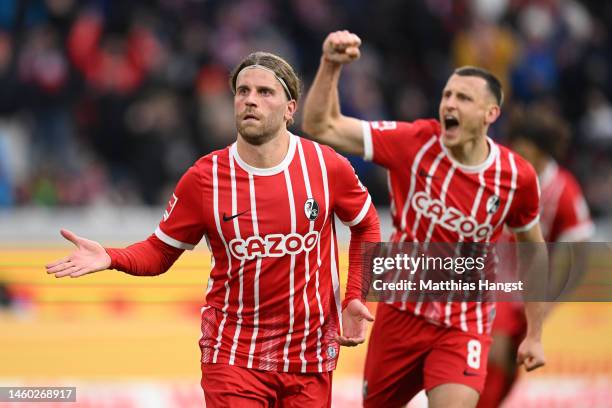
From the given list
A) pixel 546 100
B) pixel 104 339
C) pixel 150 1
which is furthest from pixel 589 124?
pixel 104 339

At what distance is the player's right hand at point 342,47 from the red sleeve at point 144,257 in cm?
151

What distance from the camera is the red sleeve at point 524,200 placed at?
659 centimetres

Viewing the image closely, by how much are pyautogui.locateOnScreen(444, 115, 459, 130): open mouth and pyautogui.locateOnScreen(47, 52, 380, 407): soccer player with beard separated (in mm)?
1060

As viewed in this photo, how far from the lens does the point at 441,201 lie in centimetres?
659

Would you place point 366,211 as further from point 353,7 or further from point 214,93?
point 353,7

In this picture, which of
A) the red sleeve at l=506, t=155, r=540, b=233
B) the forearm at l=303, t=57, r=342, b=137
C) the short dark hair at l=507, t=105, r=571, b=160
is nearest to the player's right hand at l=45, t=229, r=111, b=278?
the forearm at l=303, t=57, r=342, b=137

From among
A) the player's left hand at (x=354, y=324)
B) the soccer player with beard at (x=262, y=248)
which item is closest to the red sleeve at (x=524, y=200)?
the soccer player with beard at (x=262, y=248)

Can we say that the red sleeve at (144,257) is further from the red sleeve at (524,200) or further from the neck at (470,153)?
the red sleeve at (524,200)

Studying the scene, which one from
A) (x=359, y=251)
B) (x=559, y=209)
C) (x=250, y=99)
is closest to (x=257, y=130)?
(x=250, y=99)

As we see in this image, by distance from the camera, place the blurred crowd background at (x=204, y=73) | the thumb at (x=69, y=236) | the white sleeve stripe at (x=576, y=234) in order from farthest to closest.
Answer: the blurred crowd background at (x=204, y=73), the white sleeve stripe at (x=576, y=234), the thumb at (x=69, y=236)

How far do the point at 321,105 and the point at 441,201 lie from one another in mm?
875

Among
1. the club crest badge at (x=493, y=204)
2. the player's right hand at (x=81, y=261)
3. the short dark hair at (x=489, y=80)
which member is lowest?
the player's right hand at (x=81, y=261)

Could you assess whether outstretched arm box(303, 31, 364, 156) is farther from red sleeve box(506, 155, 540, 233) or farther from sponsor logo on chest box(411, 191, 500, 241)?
red sleeve box(506, 155, 540, 233)

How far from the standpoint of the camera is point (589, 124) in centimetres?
1392
